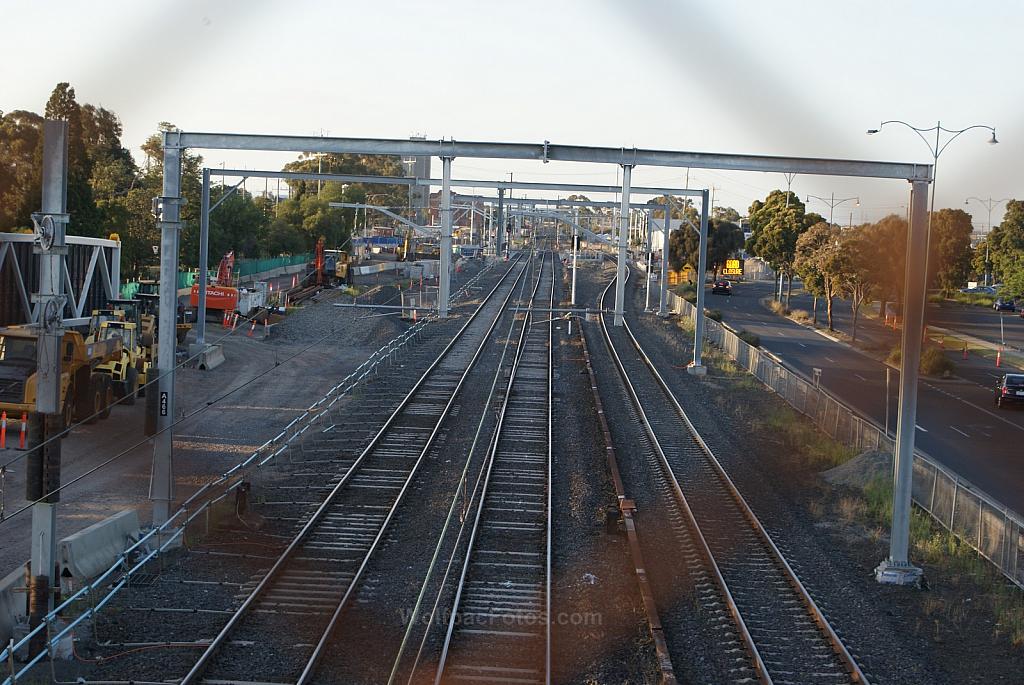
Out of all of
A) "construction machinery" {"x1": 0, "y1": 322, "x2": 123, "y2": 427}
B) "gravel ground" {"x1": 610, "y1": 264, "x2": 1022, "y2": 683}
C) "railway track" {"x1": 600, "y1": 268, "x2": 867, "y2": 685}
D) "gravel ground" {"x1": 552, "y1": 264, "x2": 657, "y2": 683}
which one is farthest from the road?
"construction machinery" {"x1": 0, "y1": 322, "x2": 123, "y2": 427}

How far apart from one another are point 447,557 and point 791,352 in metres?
37.2

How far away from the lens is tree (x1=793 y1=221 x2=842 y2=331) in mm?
55812

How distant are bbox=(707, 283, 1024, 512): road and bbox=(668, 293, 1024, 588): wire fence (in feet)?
7.65

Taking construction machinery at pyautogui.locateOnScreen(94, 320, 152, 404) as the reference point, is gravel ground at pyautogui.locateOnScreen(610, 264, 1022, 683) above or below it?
below

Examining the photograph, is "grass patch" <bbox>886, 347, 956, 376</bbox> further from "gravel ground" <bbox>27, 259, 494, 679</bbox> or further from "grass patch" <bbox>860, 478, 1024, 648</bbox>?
"grass patch" <bbox>860, 478, 1024, 648</bbox>

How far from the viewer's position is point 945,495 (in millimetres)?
19062

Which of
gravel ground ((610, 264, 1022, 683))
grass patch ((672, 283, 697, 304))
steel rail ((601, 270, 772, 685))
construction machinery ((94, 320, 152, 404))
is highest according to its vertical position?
grass patch ((672, 283, 697, 304))

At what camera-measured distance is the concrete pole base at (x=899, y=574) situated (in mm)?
15758

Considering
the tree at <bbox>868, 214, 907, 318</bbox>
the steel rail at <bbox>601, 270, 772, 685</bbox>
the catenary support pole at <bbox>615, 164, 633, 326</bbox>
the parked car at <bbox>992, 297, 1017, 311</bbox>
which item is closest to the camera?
the tree at <bbox>868, 214, 907, 318</bbox>

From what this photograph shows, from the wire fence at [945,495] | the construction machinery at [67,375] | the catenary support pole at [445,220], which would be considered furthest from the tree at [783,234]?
the catenary support pole at [445,220]

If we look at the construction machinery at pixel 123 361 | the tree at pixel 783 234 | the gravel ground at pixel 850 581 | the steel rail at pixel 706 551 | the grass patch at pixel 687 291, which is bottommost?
the gravel ground at pixel 850 581

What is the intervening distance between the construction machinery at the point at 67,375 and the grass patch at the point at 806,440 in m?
15.9

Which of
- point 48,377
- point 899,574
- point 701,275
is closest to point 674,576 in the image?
point 899,574

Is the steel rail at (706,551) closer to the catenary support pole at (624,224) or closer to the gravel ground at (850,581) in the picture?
the gravel ground at (850,581)
